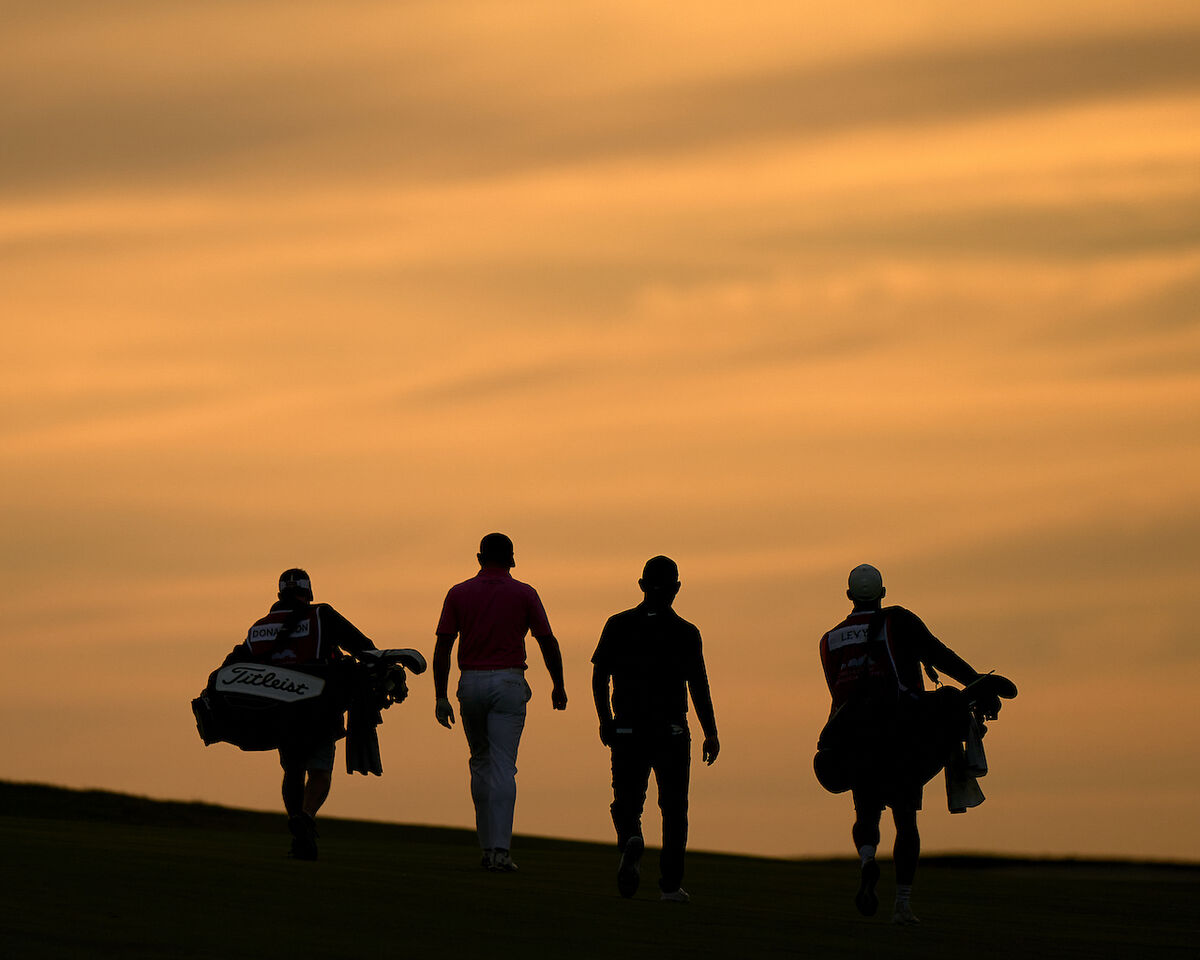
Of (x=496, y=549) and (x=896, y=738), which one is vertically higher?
(x=496, y=549)

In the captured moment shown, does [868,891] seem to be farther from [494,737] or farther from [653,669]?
[494,737]

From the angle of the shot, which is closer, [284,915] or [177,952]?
[177,952]

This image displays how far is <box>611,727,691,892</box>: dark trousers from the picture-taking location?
14219mm

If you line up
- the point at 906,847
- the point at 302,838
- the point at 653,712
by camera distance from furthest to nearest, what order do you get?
the point at 302,838, the point at 653,712, the point at 906,847

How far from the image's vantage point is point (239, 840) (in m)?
20.1

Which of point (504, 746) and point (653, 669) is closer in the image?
point (653, 669)

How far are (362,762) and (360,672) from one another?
864 millimetres

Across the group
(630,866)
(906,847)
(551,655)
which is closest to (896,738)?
(906,847)

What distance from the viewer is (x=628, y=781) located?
14.2m

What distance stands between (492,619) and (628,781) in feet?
8.52

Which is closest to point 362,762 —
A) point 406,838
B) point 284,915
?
point 284,915

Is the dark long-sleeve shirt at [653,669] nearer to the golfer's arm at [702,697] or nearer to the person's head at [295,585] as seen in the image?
the golfer's arm at [702,697]

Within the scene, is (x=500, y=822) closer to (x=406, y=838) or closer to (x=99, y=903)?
(x=99, y=903)

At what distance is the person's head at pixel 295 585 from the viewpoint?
16.2 meters
